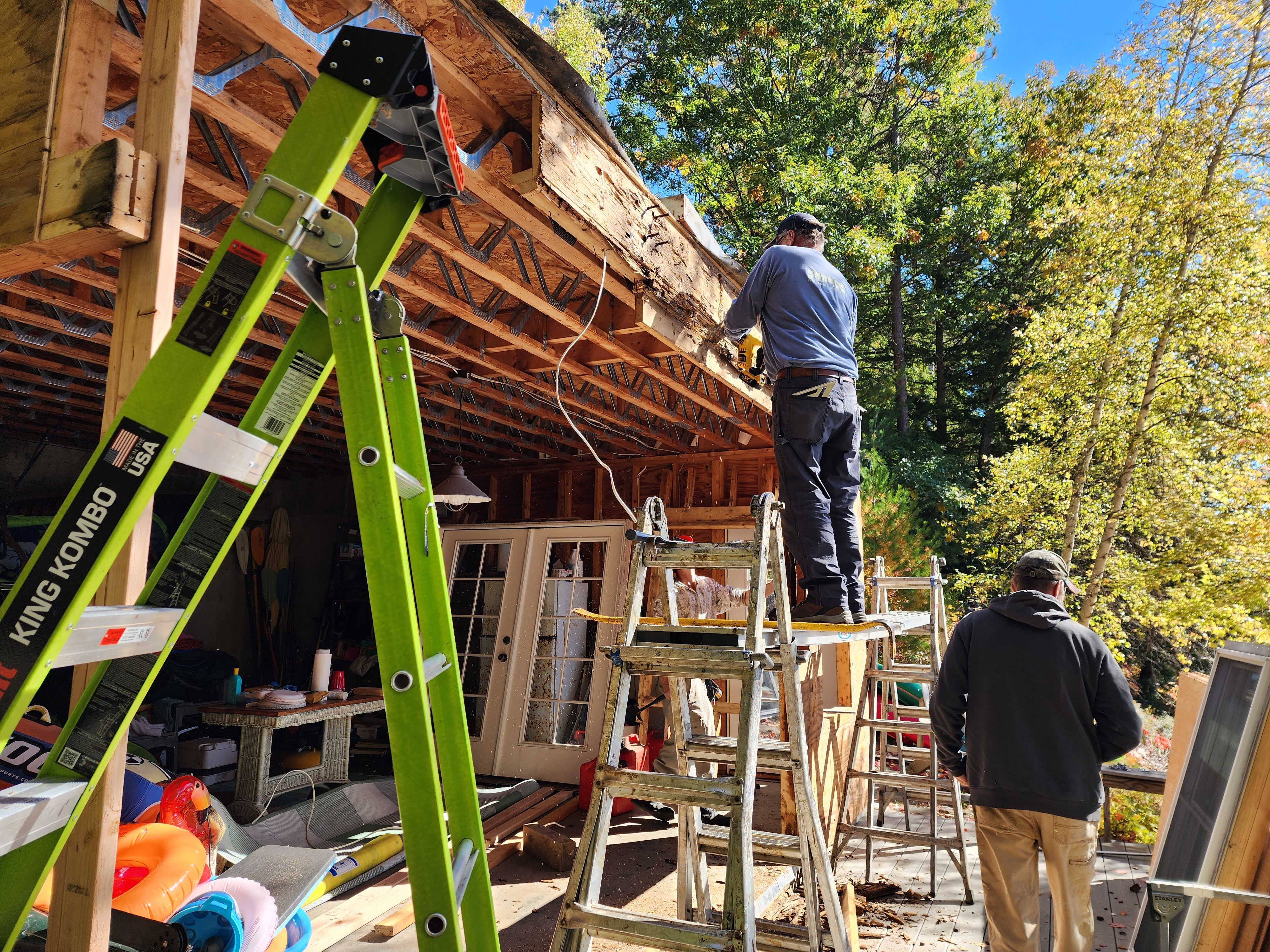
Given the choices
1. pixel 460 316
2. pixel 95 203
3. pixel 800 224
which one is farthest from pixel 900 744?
pixel 95 203

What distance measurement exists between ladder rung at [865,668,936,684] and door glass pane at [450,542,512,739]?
12.3 ft

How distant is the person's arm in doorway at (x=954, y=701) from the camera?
321 centimetres

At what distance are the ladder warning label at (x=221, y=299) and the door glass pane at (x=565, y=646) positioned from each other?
5995 mm

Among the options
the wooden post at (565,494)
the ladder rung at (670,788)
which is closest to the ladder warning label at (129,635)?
the ladder rung at (670,788)

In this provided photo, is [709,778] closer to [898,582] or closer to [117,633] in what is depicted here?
[117,633]

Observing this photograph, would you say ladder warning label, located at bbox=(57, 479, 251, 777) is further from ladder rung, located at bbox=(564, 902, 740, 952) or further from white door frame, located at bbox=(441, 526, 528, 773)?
white door frame, located at bbox=(441, 526, 528, 773)

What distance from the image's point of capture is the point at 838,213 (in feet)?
45.3

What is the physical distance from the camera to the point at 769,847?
2.61m

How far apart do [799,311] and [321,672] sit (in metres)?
4.49

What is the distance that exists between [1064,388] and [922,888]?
659cm

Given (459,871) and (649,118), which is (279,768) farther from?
(649,118)

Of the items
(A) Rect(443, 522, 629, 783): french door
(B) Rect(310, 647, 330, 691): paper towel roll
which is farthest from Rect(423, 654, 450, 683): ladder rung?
(A) Rect(443, 522, 629, 783): french door

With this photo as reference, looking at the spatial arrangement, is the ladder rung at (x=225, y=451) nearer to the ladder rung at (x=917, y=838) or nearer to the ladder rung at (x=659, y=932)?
the ladder rung at (x=659, y=932)

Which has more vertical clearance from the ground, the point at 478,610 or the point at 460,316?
the point at 460,316
